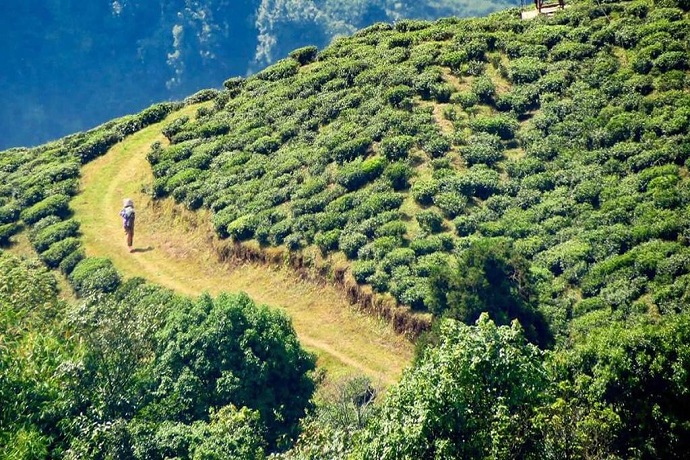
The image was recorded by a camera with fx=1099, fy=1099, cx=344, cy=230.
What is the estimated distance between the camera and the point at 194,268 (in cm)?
6619

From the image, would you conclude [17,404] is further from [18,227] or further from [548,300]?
[18,227]

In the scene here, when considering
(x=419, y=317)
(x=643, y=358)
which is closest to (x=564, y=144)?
(x=419, y=317)

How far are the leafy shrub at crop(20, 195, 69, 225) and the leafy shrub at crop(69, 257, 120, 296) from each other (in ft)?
28.3

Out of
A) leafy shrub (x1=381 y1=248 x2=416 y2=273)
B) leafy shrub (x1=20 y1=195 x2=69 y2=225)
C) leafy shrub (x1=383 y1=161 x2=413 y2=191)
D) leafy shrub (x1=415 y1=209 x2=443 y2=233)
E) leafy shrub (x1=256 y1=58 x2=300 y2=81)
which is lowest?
leafy shrub (x1=381 y1=248 x2=416 y2=273)

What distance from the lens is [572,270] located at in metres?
54.6

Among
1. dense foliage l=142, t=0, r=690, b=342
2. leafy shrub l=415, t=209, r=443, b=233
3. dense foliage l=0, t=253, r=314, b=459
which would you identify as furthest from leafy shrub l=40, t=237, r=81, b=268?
leafy shrub l=415, t=209, r=443, b=233

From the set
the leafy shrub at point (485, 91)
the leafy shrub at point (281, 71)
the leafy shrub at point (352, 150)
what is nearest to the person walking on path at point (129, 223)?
the leafy shrub at point (352, 150)

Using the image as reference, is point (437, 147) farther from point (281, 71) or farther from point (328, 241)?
point (281, 71)

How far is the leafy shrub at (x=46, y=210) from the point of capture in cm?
7506

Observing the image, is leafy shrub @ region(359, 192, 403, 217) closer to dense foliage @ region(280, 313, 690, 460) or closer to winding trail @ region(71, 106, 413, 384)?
winding trail @ region(71, 106, 413, 384)

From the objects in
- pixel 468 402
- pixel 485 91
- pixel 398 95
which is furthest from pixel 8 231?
pixel 468 402

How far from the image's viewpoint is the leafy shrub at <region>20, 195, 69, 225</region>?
75062mm

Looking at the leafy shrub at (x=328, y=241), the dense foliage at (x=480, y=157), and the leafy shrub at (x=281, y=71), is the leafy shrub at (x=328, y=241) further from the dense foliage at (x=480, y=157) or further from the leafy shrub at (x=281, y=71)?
the leafy shrub at (x=281, y=71)

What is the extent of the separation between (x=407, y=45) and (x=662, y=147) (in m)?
26.8
